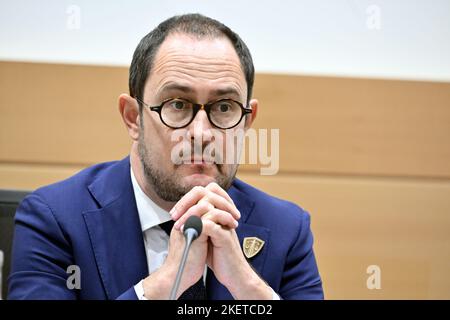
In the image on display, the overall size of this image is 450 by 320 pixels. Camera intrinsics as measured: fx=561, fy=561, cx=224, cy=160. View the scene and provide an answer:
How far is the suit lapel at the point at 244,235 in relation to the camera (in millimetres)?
1282

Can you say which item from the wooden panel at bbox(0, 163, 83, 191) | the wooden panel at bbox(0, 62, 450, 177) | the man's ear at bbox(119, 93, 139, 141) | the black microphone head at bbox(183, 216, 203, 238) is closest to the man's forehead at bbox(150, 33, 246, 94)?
the man's ear at bbox(119, 93, 139, 141)

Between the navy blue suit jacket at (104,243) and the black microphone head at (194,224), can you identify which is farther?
the navy blue suit jacket at (104,243)

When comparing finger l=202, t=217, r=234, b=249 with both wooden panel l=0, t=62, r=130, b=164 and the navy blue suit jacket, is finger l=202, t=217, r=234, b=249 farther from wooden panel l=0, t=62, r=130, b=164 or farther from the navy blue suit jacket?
wooden panel l=0, t=62, r=130, b=164

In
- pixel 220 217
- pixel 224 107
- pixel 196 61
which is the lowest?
pixel 220 217

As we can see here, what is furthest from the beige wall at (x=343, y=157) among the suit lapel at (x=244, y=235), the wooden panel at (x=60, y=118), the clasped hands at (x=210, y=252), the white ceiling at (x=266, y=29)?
the clasped hands at (x=210, y=252)

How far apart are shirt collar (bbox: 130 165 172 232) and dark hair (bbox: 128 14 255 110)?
0.81 ft

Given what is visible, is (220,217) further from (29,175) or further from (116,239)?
(29,175)

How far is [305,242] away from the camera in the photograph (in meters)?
1.43

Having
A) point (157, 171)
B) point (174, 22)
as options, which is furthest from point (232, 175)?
point (174, 22)

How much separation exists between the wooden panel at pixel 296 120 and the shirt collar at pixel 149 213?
0.73 m

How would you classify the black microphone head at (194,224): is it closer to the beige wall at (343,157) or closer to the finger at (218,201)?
the finger at (218,201)

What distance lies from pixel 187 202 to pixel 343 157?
110cm

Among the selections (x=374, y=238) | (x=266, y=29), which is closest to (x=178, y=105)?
(x=266, y=29)

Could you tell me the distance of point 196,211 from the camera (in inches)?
43.2
